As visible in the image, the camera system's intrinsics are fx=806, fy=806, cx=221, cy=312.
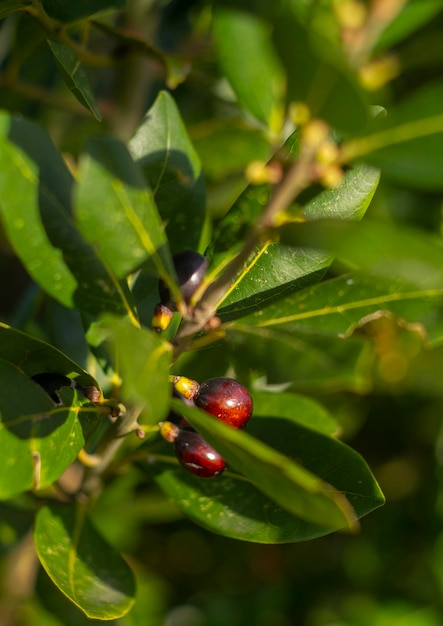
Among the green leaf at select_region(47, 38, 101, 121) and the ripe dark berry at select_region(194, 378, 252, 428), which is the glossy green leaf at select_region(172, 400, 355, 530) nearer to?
the ripe dark berry at select_region(194, 378, 252, 428)

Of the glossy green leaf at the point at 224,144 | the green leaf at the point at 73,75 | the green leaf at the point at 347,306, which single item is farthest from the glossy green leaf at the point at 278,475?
the glossy green leaf at the point at 224,144

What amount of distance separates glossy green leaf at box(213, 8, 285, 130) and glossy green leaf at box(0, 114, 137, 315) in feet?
0.71

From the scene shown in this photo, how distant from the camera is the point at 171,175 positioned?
105 centimetres

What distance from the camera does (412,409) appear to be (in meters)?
2.32

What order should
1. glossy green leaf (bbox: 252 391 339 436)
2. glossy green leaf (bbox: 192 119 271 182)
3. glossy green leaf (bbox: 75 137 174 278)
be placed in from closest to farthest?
glossy green leaf (bbox: 75 137 174 278)
glossy green leaf (bbox: 252 391 339 436)
glossy green leaf (bbox: 192 119 271 182)

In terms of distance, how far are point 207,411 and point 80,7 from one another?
0.60 metres

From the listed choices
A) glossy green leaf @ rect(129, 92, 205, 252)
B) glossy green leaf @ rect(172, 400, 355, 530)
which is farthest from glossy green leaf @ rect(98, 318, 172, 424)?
glossy green leaf @ rect(129, 92, 205, 252)

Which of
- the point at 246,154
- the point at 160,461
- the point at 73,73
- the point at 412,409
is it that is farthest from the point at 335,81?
the point at 412,409

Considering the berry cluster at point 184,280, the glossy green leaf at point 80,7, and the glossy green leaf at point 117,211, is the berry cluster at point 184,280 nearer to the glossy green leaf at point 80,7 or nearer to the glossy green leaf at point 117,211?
the glossy green leaf at point 117,211

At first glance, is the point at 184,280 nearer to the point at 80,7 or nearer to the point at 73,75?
the point at 73,75

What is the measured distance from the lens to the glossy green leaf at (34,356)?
0.98m

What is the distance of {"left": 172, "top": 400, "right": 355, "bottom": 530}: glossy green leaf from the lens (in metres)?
0.73

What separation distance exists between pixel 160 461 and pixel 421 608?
1237 millimetres

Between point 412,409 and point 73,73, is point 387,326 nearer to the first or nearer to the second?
point 412,409
